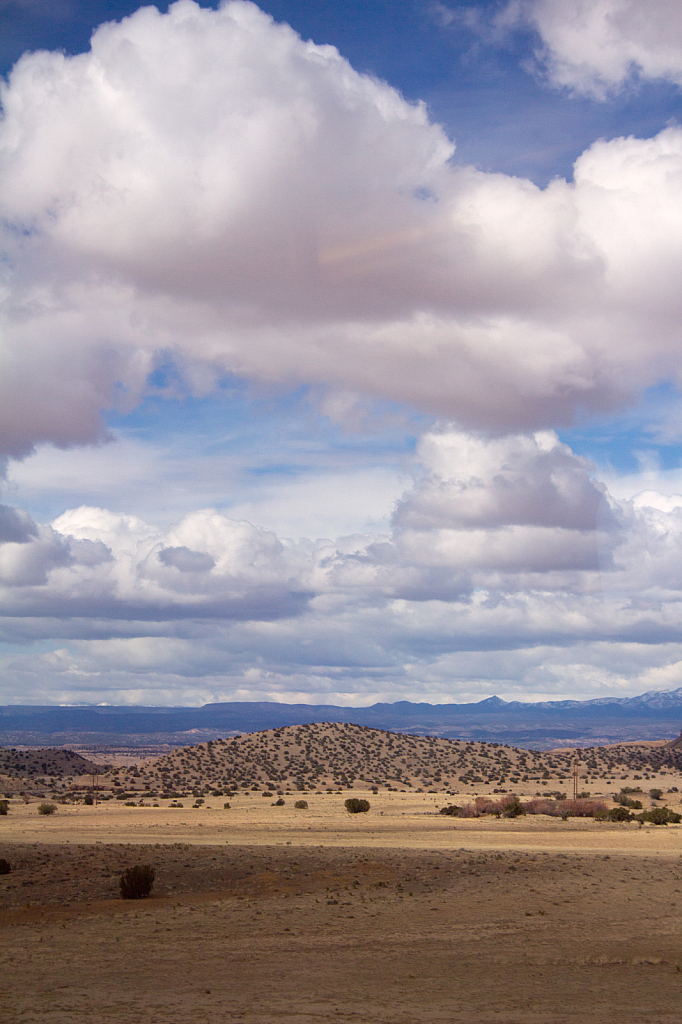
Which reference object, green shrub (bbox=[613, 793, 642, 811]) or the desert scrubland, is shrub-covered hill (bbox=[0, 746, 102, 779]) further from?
the desert scrubland

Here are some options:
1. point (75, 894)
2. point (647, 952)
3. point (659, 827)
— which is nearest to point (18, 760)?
point (659, 827)

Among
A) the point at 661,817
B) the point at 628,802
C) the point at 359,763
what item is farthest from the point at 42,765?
the point at 661,817

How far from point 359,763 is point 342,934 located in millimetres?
86325

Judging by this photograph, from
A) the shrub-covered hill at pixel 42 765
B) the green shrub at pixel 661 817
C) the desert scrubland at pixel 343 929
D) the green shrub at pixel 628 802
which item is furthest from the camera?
the shrub-covered hill at pixel 42 765

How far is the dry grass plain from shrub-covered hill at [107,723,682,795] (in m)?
49.6

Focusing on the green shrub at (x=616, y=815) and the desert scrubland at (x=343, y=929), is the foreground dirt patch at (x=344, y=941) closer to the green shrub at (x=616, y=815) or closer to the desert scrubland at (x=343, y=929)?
the desert scrubland at (x=343, y=929)

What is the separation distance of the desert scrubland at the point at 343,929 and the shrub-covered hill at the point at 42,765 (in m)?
73.9

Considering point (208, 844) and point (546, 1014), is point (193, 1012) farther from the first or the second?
point (208, 844)

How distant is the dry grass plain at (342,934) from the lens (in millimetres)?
17062

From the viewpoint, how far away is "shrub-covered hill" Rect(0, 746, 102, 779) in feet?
371

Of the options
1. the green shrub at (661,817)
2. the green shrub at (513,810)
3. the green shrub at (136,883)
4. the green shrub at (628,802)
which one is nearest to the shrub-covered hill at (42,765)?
the green shrub at (513,810)

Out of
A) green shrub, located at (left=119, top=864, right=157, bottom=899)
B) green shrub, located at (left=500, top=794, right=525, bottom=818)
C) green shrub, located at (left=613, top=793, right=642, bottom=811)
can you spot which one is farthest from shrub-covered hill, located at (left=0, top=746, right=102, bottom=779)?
green shrub, located at (left=119, top=864, right=157, bottom=899)

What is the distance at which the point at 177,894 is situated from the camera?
26.8m

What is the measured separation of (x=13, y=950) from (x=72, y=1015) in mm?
5203
